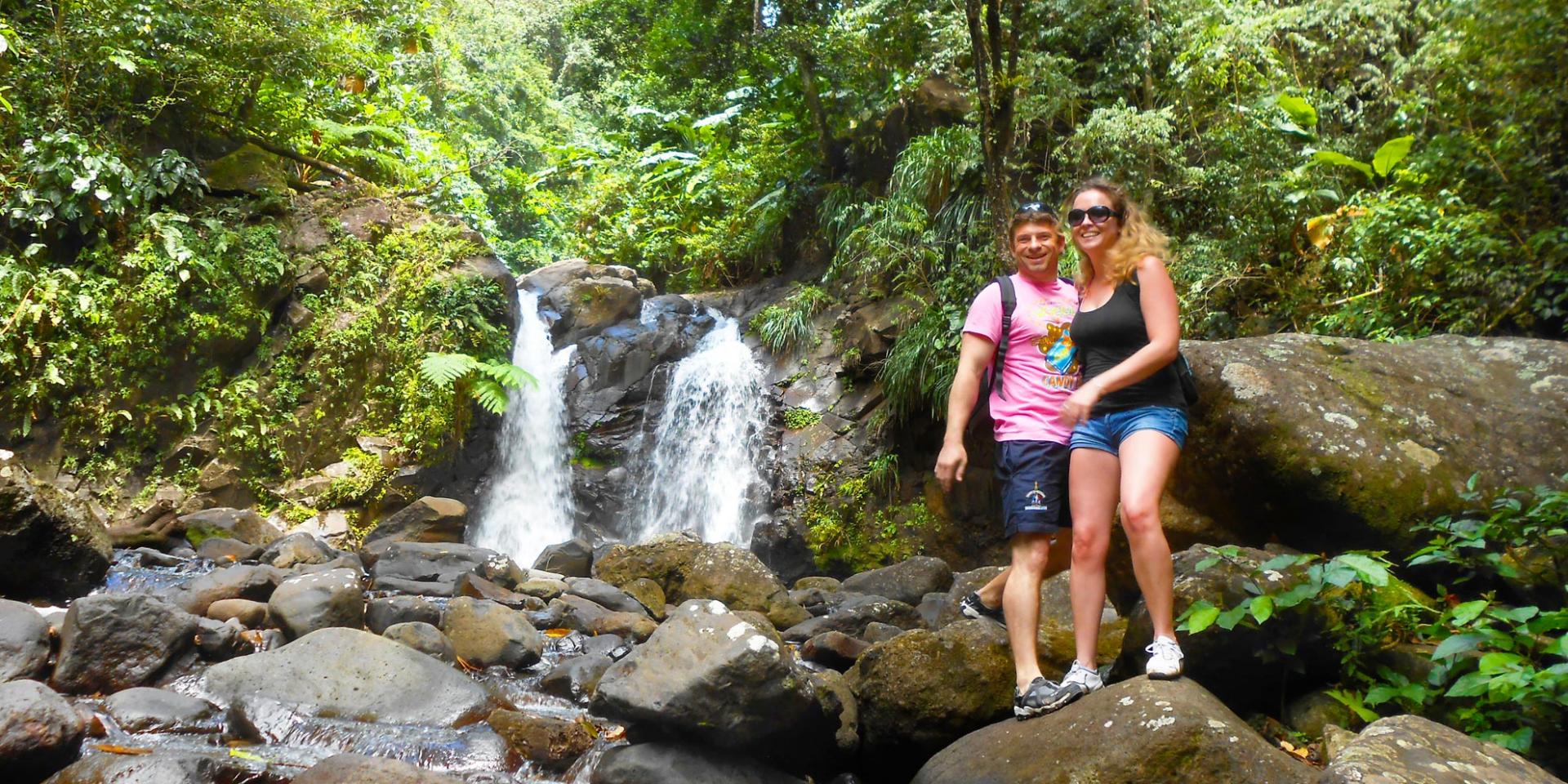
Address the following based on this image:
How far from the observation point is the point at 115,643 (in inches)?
169

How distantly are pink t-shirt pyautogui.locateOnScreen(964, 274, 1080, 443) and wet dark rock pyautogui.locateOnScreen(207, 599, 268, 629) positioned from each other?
4.37 metres

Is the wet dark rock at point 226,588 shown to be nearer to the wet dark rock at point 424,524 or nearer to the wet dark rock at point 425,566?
the wet dark rock at point 425,566

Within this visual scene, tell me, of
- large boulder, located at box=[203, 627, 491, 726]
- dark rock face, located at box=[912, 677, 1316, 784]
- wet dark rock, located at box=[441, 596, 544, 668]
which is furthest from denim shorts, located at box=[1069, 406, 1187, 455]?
wet dark rock, located at box=[441, 596, 544, 668]

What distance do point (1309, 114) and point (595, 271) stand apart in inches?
348

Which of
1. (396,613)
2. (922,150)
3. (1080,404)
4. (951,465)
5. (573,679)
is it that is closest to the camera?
(1080,404)

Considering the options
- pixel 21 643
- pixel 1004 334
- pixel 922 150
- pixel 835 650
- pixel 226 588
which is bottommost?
pixel 835 650

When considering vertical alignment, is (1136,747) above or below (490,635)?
above

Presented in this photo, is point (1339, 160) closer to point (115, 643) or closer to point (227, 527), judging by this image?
point (115, 643)

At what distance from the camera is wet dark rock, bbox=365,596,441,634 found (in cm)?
535

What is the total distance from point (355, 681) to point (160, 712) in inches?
29.7

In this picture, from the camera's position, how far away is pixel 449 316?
1049 cm

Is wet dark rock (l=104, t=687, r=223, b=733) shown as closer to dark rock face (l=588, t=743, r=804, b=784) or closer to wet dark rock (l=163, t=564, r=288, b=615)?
wet dark rock (l=163, t=564, r=288, b=615)

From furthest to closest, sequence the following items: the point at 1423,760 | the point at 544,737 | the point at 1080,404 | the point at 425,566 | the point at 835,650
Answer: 1. the point at 425,566
2. the point at 835,650
3. the point at 544,737
4. the point at 1080,404
5. the point at 1423,760

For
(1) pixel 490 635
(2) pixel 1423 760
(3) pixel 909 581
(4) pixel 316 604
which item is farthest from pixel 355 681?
(3) pixel 909 581
